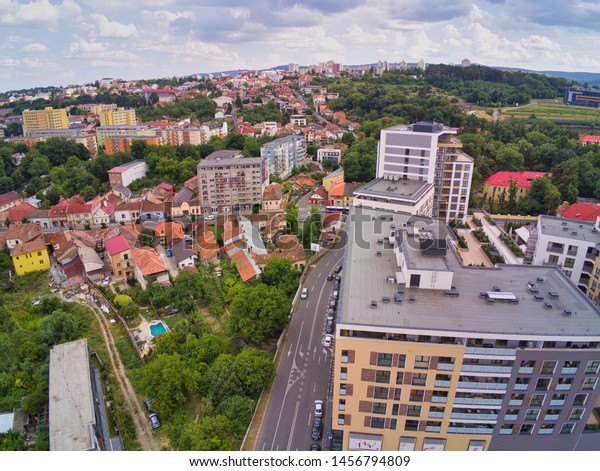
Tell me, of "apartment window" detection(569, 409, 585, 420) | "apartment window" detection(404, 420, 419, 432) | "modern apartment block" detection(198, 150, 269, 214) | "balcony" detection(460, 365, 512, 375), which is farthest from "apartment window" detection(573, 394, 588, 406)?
"modern apartment block" detection(198, 150, 269, 214)

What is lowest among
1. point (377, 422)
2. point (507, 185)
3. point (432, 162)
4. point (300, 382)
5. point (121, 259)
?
point (300, 382)

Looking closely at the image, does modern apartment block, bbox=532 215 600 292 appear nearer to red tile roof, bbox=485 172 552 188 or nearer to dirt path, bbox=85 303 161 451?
red tile roof, bbox=485 172 552 188

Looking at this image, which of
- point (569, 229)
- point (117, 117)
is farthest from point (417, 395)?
point (117, 117)

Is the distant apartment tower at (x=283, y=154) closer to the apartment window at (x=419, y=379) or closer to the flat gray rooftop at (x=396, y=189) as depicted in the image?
the flat gray rooftop at (x=396, y=189)

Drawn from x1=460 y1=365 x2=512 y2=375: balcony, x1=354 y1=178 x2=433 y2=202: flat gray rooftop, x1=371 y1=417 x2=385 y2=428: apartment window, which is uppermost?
x1=354 y1=178 x2=433 y2=202: flat gray rooftop

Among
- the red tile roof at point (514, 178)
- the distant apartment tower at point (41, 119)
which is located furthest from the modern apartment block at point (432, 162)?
the distant apartment tower at point (41, 119)

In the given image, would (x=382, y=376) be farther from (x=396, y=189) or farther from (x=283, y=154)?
(x=283, y=154)
